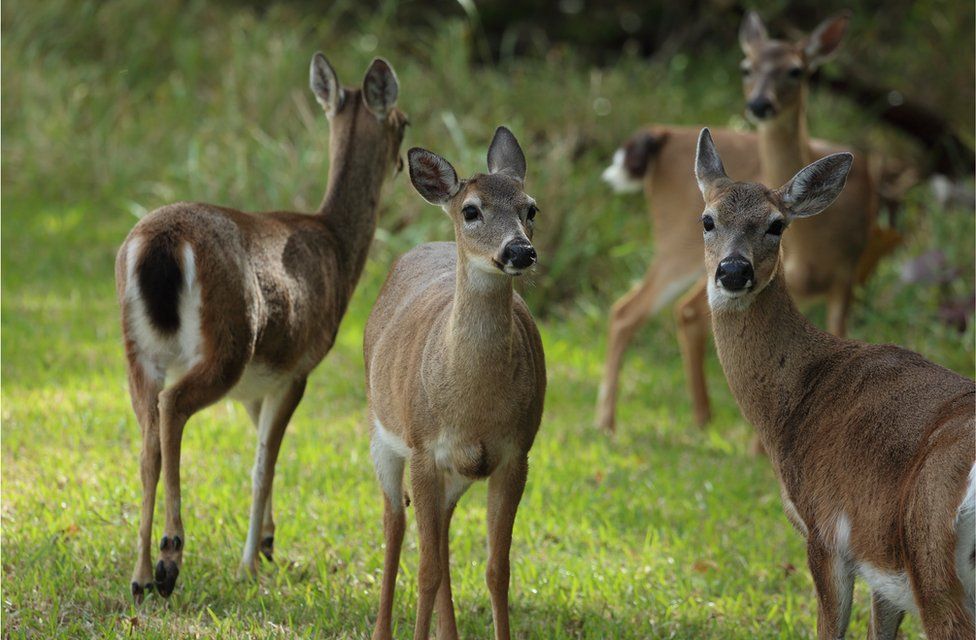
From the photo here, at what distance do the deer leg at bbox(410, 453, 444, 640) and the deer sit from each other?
288 centimetres

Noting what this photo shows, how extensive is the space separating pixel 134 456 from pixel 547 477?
5.44ft

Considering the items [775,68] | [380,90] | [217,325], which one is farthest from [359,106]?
[775,68]

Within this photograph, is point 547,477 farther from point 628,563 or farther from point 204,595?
point 204,595

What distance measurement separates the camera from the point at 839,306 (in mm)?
6941

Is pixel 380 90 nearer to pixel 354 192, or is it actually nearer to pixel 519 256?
pixel 354 192

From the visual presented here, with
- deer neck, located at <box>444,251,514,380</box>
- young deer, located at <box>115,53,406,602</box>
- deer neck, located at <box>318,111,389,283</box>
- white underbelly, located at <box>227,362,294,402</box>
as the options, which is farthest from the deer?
deer neck, located at <box>444,251,514,380</box>

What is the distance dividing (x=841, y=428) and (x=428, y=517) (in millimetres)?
1137

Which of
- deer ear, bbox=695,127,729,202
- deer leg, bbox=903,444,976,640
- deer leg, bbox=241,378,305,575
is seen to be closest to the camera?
deer leg, bbox=903,444,976,640

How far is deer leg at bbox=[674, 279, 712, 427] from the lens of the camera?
693cm

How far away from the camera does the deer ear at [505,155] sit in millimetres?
4172

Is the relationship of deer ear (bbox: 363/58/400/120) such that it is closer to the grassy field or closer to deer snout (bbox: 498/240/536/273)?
the grassy field

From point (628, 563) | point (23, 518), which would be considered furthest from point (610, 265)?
point (23, 518)

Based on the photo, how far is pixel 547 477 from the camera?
18.7 feet

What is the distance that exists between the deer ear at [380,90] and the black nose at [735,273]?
1.74 m
